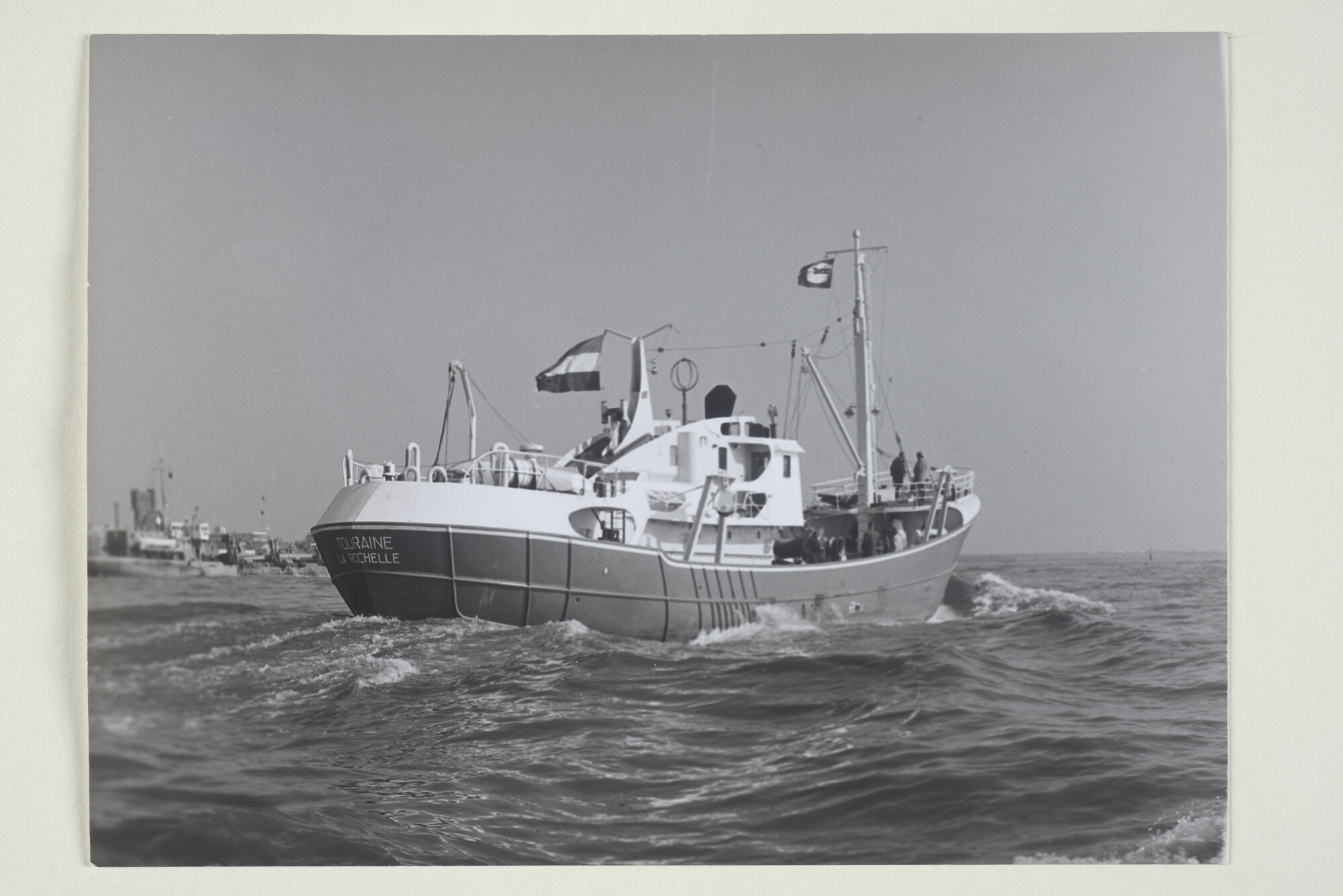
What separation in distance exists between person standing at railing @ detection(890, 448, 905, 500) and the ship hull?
0.36 metres

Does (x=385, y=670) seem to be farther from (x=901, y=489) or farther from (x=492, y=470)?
(x=901, y=489)

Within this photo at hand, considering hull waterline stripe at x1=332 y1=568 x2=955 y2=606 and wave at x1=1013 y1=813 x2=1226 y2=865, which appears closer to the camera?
wave at x1=1013 y1=813 x2=1226 y2=865

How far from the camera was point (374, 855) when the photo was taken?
3699 mm

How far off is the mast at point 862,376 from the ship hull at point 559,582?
19.9 inches

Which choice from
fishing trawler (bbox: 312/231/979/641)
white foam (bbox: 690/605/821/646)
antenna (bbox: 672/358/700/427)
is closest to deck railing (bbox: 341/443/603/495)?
fishing trawler (bbox: 312/231/979/641)

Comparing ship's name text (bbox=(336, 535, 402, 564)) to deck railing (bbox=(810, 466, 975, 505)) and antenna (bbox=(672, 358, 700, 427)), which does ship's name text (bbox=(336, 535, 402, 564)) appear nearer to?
antenna (bbox=(672, 358, 700, 427))

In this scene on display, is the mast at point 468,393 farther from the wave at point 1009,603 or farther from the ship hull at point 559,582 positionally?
the wave at point 1009,603

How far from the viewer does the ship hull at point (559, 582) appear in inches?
191

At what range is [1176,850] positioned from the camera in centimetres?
Answer: 380

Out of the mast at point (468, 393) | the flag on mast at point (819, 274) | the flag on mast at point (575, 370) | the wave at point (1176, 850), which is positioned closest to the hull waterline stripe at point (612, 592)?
the mast at point (468, 393)

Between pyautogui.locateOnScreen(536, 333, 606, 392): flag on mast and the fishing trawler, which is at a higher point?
pyautogui.locateOnScreen(536, 333, 606, 392): flag on mast

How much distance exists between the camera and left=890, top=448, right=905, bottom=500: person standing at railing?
193 inches

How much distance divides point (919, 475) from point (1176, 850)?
74.2 inches

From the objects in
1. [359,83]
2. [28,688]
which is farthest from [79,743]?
[359,83]
